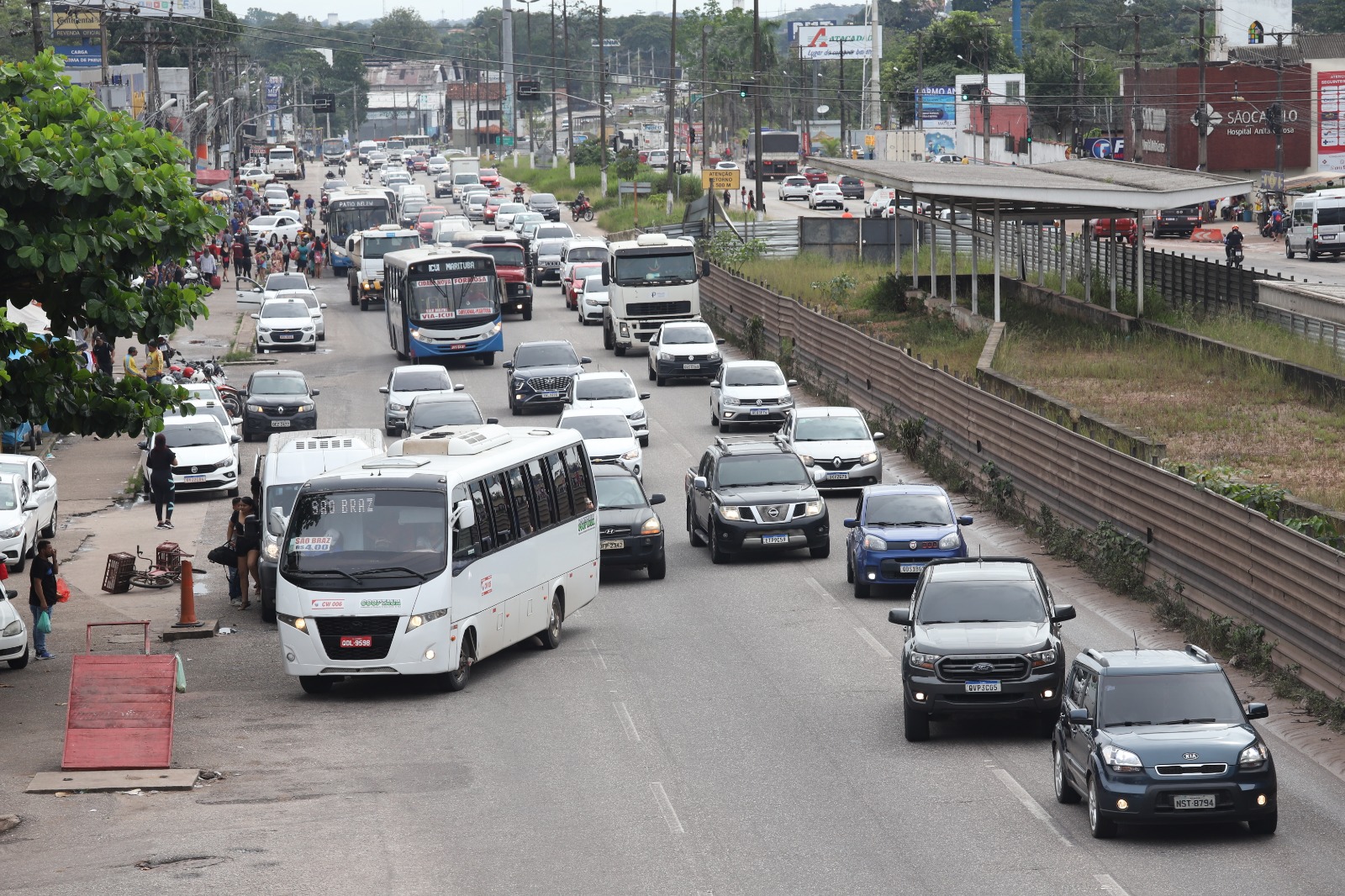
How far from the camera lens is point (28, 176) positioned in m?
17.7

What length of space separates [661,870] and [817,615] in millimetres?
11029

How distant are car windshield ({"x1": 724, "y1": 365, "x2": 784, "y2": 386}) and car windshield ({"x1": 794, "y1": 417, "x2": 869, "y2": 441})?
6.35 metres

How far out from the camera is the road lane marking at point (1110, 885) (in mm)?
12777

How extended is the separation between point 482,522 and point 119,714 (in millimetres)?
4789

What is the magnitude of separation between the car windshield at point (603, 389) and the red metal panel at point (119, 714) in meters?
20.9

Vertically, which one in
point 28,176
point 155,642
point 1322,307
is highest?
point 28,176

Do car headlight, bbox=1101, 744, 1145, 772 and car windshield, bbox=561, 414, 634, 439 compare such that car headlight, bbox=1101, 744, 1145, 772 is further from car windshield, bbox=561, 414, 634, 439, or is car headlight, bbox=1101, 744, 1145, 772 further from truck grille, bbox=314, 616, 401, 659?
car windshield, bbox=561, 414, 634, 439

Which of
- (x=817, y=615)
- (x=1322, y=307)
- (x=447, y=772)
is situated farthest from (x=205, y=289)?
(x=1322, y=307)

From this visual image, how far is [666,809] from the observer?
50.4 ft

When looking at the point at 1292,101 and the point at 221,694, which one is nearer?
the point at 221,694

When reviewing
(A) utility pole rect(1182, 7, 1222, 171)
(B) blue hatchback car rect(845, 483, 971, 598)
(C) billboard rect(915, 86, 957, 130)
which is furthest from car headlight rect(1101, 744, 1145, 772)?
(C) billboard rect(915, 86, 957, 130)

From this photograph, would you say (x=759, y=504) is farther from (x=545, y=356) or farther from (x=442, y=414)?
(x=545, y=356)

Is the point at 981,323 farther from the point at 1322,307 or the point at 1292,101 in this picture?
the point at 1292,101

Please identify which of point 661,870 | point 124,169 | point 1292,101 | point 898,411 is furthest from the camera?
point 1292,101
